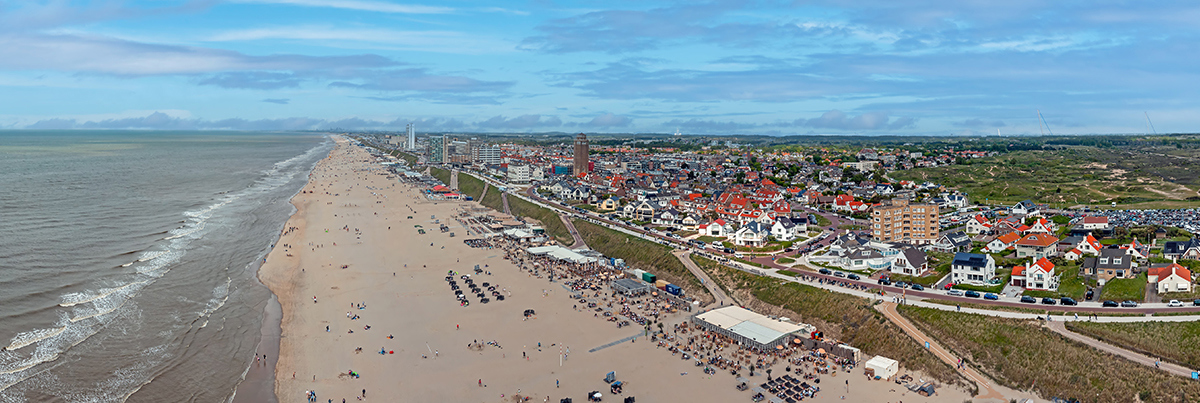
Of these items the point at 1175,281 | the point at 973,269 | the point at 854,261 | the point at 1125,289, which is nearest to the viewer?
the point at 1175,281

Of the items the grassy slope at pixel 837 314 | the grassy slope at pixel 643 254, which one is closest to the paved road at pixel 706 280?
the grassy slope at pixel 643 254

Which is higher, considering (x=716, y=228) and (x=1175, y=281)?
(x=1175, y=281)

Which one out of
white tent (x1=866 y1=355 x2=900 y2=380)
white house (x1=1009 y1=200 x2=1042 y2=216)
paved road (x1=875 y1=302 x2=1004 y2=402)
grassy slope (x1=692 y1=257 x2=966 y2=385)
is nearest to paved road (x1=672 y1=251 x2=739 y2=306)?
grassy slope (x1=692 y1=257 x2=966 y2=385)

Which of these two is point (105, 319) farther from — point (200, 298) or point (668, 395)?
point (668, 395)

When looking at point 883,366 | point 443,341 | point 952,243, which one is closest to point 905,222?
point 952,243

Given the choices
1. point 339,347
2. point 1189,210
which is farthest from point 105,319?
point 1189,210

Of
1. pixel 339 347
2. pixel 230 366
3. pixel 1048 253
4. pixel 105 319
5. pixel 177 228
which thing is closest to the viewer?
pixel 230 366

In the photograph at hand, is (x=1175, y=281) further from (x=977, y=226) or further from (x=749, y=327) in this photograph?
(x=977, y=226)
